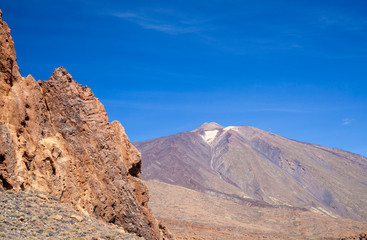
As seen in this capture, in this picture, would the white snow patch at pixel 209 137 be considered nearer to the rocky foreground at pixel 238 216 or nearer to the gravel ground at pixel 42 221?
the rocky foreground at pixel 238 216

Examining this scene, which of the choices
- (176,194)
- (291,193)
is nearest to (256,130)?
(291,193)

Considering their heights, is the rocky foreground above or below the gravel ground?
above

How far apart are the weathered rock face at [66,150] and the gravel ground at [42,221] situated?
26.8 inches

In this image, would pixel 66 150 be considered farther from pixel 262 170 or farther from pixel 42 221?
pixel 262 170

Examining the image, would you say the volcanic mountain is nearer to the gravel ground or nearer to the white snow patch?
the white snow patch

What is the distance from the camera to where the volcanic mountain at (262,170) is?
125 meters

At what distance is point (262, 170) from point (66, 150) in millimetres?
132655

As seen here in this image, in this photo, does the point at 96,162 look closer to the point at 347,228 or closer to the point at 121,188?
the point at 121,188

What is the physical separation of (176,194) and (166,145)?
75.2m

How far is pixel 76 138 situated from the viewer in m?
18.9

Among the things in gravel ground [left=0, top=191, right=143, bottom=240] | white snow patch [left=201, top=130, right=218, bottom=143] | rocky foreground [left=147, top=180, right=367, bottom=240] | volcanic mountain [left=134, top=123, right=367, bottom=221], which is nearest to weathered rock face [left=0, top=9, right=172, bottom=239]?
gravel ground [left=0, top=191, right=143, bottom=240]

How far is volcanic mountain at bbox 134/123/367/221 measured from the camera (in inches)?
4934

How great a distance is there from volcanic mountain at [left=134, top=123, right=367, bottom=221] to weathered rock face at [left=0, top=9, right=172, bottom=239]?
89.1m

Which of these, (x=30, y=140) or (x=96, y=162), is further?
(x=96, y=162)
